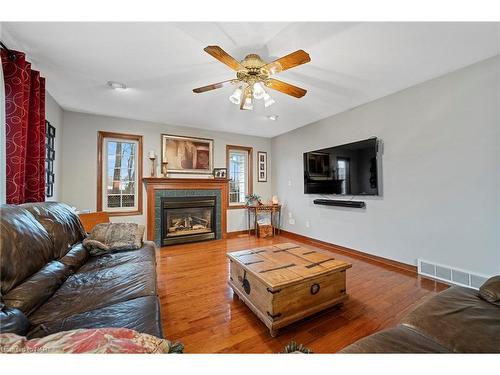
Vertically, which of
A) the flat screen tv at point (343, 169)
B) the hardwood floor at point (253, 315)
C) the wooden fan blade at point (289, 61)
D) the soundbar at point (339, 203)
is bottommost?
the hardwood floor at point (253, 315)

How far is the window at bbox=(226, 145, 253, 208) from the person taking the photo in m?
4.78

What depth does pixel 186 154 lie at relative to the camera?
4160mm

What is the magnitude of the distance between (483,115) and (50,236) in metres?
4.01

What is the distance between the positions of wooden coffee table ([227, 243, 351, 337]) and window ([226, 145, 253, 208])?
9.36 ft

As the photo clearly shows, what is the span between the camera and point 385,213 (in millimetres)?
2875

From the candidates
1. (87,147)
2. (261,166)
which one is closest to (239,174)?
(261,166)

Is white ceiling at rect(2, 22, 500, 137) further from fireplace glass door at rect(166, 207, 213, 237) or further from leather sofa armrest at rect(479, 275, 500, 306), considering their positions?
fireplace glass door at rect(166, 207, 213, 237)

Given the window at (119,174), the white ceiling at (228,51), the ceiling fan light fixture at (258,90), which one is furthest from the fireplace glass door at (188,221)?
the ceiling fan light fixture at (258,90)

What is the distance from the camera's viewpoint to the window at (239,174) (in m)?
4.78

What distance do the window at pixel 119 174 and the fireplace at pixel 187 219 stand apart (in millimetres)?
525

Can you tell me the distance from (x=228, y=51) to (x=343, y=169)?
97.6 inches

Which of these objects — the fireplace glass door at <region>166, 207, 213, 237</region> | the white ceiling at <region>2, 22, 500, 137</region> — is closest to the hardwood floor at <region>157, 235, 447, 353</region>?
the fireplace glass door at <region>166, 207, 213, 237</region>

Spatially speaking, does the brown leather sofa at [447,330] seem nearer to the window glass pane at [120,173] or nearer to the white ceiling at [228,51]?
the white ceiling at [228,51]

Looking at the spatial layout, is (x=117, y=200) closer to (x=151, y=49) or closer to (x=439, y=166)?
(x=151, y=49)
